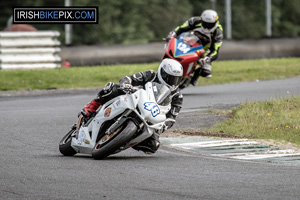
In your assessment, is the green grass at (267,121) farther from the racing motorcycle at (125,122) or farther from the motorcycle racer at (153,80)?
the racing motorcycle at (125,122)

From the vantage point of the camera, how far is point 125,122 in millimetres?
8508

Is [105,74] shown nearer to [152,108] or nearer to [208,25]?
[208,25]

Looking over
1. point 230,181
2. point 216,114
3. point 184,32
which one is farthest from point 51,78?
point 230,181

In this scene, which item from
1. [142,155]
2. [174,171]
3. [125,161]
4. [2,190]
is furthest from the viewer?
[142,155]

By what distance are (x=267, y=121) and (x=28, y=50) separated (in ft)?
31.6

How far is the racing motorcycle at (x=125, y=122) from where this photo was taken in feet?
27.8

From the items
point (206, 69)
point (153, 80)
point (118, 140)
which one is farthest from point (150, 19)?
point (118, 140)

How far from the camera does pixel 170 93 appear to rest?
29.4ft

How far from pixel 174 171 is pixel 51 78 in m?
11.6

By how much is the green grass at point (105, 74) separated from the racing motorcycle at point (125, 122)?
29.1 ft

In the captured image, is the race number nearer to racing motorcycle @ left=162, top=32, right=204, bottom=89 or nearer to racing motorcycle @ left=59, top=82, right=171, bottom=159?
racing motorcycle @ left=162, top=32, right=204, bottom=89

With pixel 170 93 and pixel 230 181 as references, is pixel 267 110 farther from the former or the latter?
pixel 230 181

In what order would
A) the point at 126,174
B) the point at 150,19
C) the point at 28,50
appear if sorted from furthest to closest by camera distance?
the point at 150,19 < the point at 28,50 < the point at 126,174

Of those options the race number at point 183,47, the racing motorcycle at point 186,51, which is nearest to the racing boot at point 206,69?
the racing motorcycle at point 186,51
